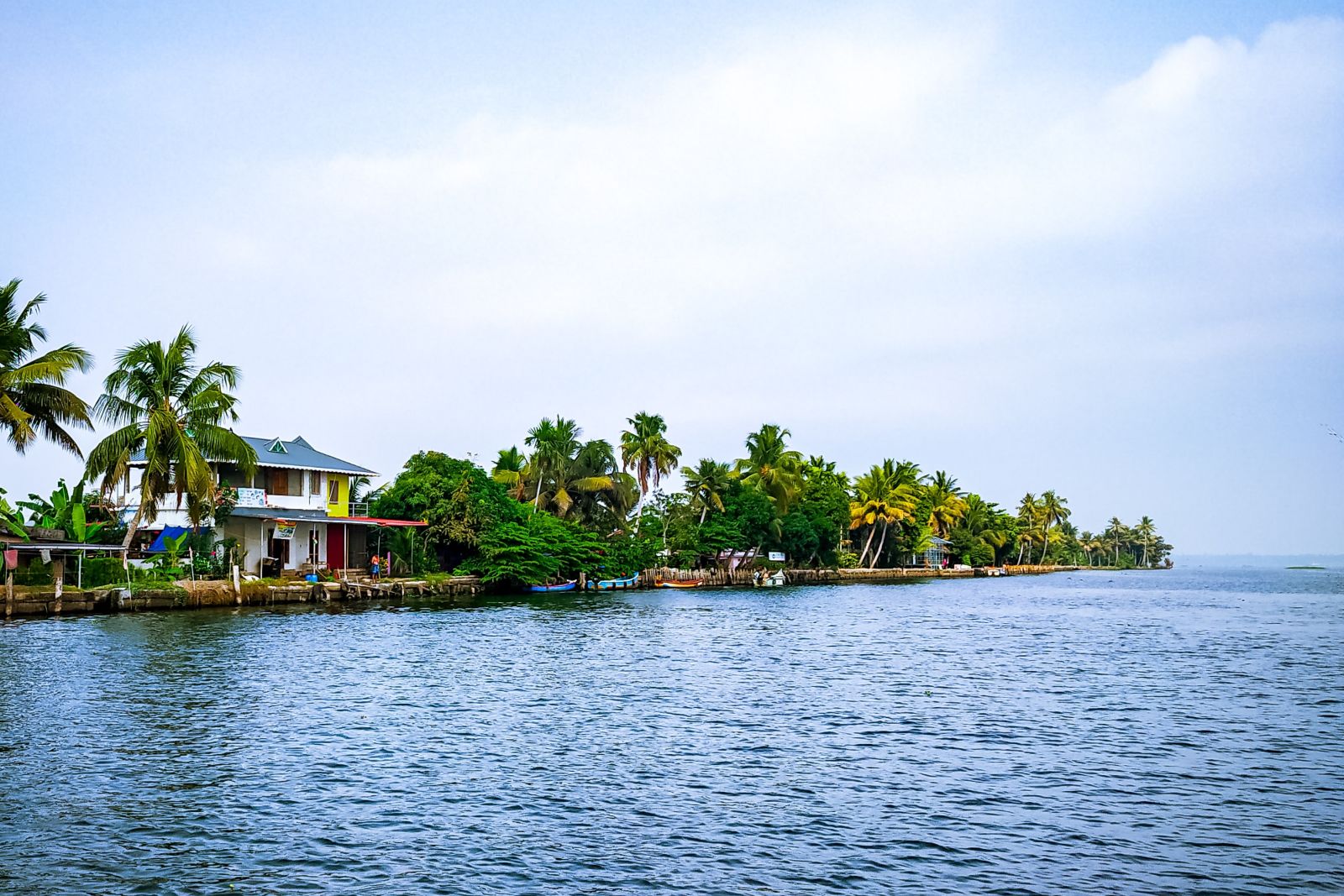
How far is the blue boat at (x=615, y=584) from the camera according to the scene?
240 feet

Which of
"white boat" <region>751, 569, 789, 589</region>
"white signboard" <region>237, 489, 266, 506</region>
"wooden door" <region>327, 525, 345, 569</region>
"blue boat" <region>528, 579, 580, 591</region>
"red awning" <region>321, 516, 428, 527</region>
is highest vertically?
"white signboard" <region>237, 489, 266, 506</region>

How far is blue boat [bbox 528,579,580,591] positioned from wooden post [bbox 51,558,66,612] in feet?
91.5

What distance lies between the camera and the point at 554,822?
13.9 m

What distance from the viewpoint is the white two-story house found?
179 feet

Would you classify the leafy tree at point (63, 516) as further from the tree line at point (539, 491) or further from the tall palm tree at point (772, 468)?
the tall palm tree at point (772, 468)

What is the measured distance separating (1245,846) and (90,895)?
13.3 metres

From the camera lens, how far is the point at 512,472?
74.6 meters

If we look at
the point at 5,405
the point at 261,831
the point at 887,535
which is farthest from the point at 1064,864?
the point at 887,535

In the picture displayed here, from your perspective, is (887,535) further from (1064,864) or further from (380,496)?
(1064,864)

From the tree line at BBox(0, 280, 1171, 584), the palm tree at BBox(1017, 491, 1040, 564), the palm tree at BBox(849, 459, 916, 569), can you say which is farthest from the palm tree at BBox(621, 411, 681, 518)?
the palm tree at BBox(1017, 491, 1040, 564)

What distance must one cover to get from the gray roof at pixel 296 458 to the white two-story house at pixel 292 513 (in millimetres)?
47

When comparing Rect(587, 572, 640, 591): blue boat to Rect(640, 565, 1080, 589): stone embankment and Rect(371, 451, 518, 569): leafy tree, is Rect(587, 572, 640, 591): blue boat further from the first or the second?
Rect(371, 451, 518, 569): leafy tree

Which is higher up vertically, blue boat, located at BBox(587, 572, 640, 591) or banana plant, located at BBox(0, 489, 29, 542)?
banana plant, located at BBox(0, 489, 29, 542)

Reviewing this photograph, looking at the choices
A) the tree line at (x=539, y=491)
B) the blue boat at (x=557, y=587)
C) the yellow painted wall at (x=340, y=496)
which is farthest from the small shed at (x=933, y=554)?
the yellow painted wall at (x=340, y=496)
